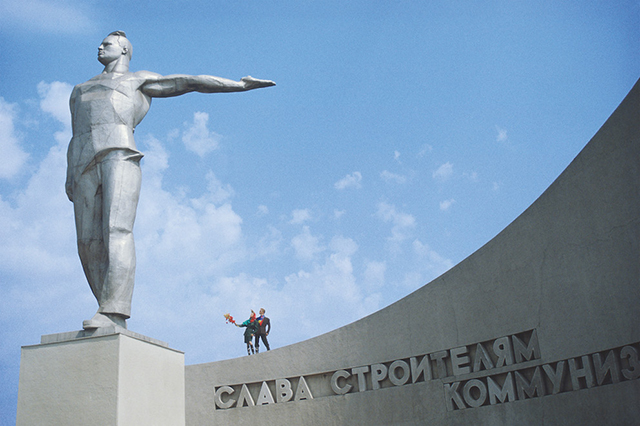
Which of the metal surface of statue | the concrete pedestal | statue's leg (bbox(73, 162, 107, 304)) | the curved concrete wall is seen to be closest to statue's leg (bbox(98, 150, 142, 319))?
the metal surface of statue

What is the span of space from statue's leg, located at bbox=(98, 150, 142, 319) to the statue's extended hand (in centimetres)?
125

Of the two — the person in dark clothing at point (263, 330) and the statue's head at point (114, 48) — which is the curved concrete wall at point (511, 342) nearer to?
the person in dark clothing at point (263, 330)

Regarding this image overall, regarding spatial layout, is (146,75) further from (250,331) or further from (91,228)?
(250,331)

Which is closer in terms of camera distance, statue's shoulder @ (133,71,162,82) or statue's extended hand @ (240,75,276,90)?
statue's shoulder @ (133,71,162,82)

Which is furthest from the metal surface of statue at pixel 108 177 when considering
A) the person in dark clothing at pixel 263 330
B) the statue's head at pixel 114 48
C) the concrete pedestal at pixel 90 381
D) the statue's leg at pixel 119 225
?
the person in dark clothing at pixel 263 330

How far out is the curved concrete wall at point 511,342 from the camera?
7.53 metres

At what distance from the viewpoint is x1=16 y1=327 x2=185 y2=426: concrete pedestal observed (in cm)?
470

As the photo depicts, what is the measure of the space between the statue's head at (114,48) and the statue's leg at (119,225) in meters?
1.09

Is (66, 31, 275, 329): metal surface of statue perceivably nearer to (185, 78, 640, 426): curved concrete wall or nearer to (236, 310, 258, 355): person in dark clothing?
(185, 78, 640, 426): curved concrete wall

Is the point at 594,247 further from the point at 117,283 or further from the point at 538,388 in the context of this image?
the point at 117,283

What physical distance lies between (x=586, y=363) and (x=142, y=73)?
6.21 m

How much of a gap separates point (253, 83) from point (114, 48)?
139 centimetres

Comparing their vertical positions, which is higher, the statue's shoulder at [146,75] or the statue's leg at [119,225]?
the statue's shoulder at [146,75]

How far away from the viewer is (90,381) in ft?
15.7
